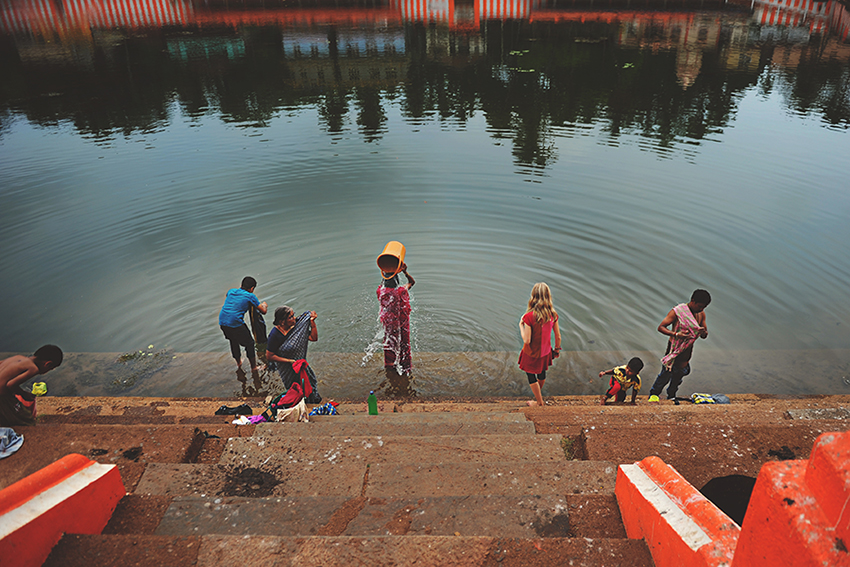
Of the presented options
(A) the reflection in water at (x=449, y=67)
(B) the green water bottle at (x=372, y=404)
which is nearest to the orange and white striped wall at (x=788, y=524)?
(B) the green water bottle at (x=372, y=404)

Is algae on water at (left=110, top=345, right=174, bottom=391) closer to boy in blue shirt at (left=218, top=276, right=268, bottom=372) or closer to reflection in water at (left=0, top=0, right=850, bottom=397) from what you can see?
reflection in water at (left=0, top=0, right=850, bottom=397)

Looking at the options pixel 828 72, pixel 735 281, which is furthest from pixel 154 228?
pixel 828 72

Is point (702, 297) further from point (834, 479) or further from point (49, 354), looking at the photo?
point (49, 354)

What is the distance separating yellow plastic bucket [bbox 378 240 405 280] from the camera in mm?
6551

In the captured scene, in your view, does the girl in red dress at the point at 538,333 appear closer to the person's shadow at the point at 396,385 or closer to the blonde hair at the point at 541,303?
the blonde hair at the point at 541,303

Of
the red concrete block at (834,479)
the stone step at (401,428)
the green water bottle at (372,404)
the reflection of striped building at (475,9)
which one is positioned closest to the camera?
the red concrete block at (834,479)

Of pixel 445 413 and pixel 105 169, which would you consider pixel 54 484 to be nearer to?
pixel 445 413

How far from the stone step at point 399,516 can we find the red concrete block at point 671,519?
0.29 meters

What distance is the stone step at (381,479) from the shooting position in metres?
3.46

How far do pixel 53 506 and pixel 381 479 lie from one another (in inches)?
79.4

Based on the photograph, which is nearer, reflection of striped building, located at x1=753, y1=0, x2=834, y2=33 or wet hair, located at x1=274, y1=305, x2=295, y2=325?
wet hair, located at x1=274, y1=305, x2=295, y2=325

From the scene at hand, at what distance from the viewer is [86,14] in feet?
177

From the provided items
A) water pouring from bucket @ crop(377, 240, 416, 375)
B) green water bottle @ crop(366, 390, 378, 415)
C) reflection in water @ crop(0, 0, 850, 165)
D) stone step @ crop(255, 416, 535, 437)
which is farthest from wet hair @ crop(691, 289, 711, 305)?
reflection in water @ crop(0, 0, 850, 165)

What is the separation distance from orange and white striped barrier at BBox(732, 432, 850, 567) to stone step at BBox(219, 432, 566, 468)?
238 cm
